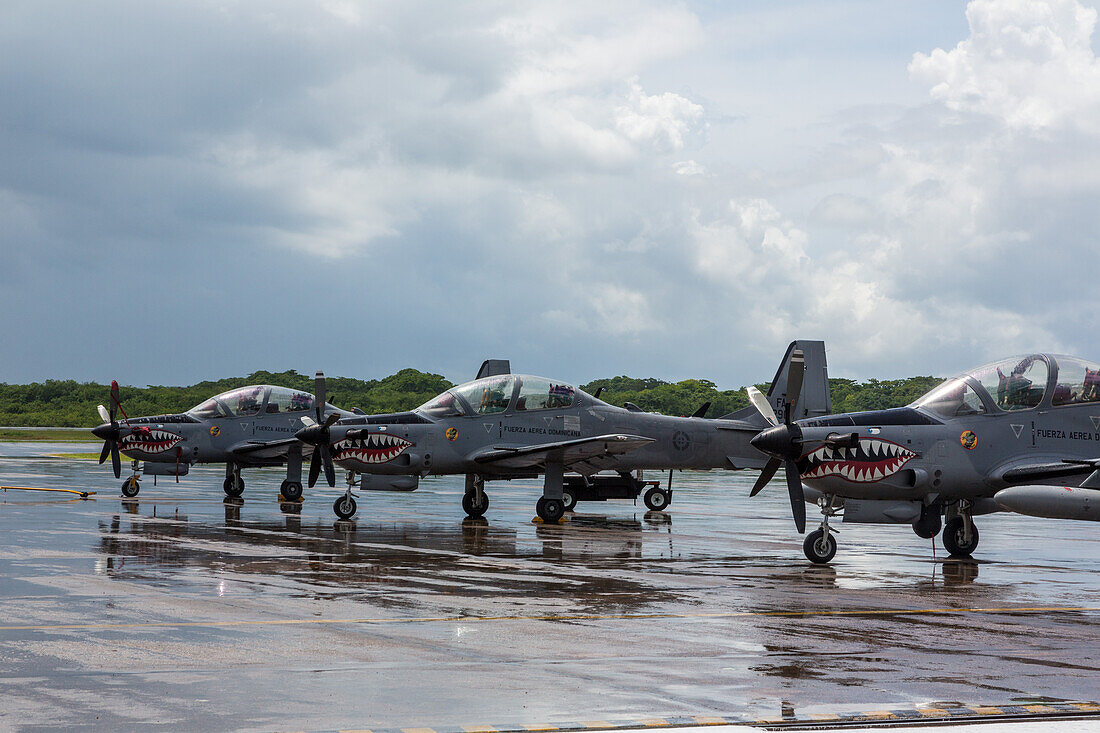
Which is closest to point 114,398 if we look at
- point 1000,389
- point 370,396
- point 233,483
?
point 233,483

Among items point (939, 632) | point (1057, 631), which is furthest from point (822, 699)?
point (1057, 631)

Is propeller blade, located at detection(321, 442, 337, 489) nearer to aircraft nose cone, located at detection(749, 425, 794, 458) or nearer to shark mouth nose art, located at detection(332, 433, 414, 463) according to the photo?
shark mouth nose art, located at detection(332, 433, 414, 463)

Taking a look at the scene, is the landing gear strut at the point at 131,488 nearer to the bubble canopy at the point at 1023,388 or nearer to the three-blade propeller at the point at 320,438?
the three-blade propeller at the point at 320,438

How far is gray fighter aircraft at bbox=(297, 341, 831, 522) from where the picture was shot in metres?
23.2

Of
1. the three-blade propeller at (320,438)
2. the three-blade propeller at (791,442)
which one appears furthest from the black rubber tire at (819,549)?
the three-blade propeller at (320,438)

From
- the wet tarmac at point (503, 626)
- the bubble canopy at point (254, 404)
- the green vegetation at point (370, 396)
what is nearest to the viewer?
the wet tarmac at point (503, 626)

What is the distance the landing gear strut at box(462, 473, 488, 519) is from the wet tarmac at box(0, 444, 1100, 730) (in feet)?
11.3

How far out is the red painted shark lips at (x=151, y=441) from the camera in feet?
96.0

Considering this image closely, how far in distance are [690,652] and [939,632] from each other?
9.15ft

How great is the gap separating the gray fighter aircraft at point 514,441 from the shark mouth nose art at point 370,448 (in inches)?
0.8

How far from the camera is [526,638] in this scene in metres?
9.62

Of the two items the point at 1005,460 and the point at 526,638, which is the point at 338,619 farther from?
the point at 1005,460

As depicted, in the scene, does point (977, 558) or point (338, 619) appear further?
point (977, 558)

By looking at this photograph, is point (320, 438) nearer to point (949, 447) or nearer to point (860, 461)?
point (860, 461)
